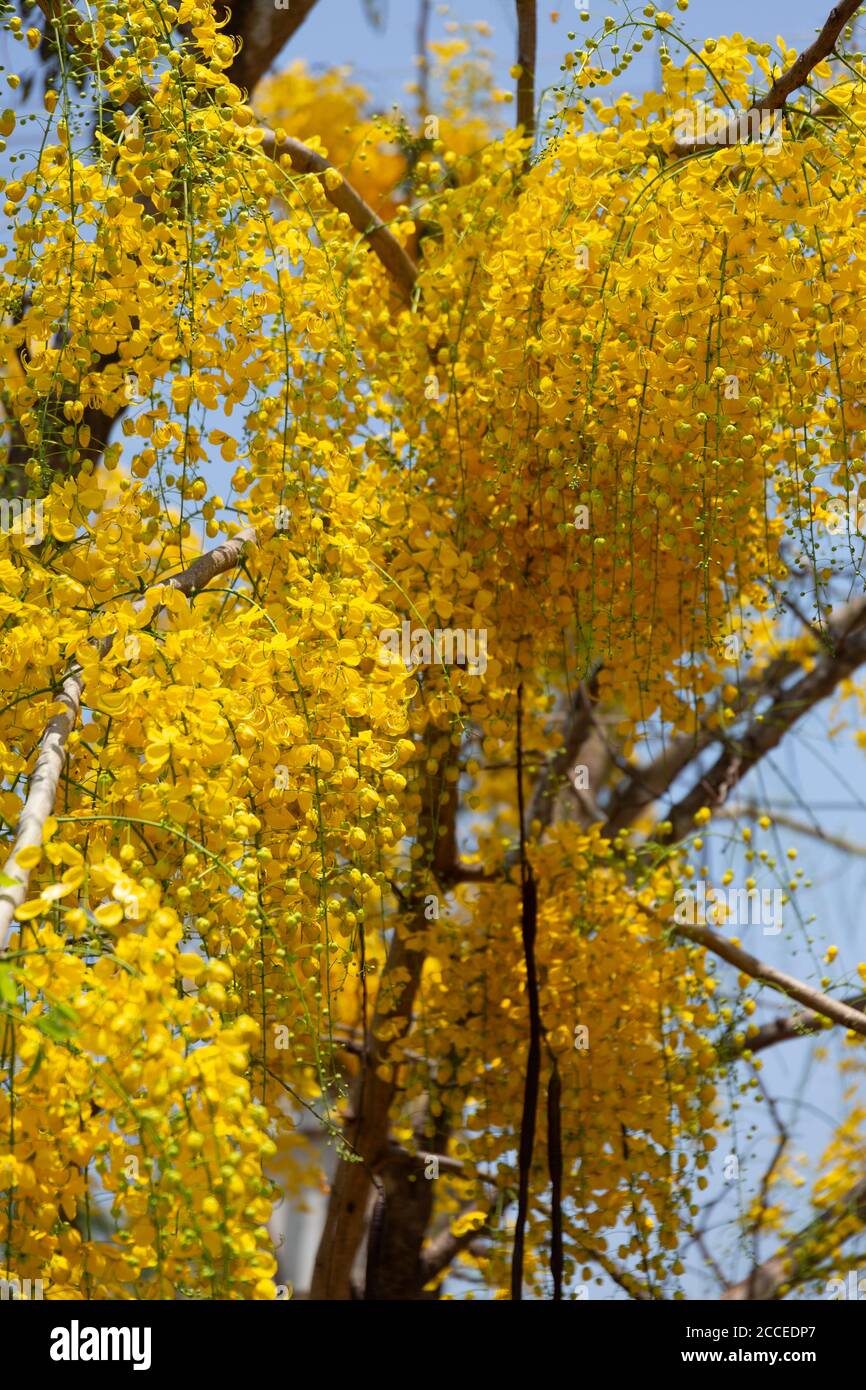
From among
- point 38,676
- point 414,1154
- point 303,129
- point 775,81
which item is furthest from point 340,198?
point 303,129

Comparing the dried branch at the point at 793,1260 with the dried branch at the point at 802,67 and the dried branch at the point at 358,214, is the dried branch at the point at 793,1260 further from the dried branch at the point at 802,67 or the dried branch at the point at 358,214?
the dried branch at the point at 802,67

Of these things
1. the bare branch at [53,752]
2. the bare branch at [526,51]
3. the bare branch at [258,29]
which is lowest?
the bare branch at [53,752]

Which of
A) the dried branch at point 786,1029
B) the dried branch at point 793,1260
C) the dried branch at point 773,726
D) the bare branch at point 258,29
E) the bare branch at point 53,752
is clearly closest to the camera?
the bare branch at point 53,752

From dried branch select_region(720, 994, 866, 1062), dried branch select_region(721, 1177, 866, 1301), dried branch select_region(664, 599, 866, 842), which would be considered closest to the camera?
dried branch select_region(720, 994, 866, 1062)

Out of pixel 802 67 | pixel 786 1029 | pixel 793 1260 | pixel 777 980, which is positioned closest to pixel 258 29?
pixel 802 67

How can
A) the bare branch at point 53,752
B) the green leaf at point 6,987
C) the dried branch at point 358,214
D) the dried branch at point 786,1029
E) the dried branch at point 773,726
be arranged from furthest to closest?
the dried branch at point 773,726
the dried branch at point 786,1029
the dried branch at point 358,214
the bare branch at point 53,752
the green leaf at point 6,987

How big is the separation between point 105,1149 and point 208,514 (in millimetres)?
902

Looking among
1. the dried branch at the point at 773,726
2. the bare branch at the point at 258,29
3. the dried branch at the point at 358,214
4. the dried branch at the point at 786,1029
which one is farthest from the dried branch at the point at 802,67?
the dried branch at the point at 773,726

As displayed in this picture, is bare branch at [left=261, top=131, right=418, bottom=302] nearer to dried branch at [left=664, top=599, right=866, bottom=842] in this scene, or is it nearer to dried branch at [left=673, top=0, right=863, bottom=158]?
dried branch at [left=673, top=0, right=863, bottom=158]

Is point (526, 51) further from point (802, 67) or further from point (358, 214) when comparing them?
point (802, 67)

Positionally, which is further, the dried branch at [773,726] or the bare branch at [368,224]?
the dried branch at [773,726]

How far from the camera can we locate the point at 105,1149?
1.67 m

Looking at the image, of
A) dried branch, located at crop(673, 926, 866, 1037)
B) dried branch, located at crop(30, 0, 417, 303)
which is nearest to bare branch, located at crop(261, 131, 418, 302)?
dried branch, located at crop(30, 0, 417, 303)

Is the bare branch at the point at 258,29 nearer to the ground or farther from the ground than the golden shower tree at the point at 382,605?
farther from the ground
